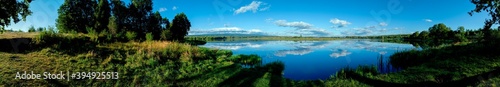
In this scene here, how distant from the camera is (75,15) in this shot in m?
42.9

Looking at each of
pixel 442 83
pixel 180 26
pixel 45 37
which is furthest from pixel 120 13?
pixel 442 83

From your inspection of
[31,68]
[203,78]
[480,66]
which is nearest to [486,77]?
[480,66]

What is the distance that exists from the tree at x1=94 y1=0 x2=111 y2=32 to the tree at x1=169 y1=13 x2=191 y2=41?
20.3 metres

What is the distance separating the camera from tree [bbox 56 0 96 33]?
137ft

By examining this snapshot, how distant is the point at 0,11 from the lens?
583 inches

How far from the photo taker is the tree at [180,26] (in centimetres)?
6906

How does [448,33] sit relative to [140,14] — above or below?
below

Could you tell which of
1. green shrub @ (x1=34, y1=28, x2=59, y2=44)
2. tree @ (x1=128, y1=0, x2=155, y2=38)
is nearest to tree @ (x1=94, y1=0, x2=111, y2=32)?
tree @ (x1=128, y1=0, x2=155, y2=38)

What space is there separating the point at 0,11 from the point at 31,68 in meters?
6.00

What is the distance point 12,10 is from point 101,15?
32.2m

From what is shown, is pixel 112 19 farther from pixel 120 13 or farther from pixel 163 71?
pixel 163 71

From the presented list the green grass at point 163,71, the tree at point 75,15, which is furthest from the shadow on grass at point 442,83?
the tree at point 75,15

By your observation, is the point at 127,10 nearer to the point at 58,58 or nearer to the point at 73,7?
the point at 73,7

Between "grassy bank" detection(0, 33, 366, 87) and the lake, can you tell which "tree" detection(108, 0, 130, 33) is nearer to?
the lake
